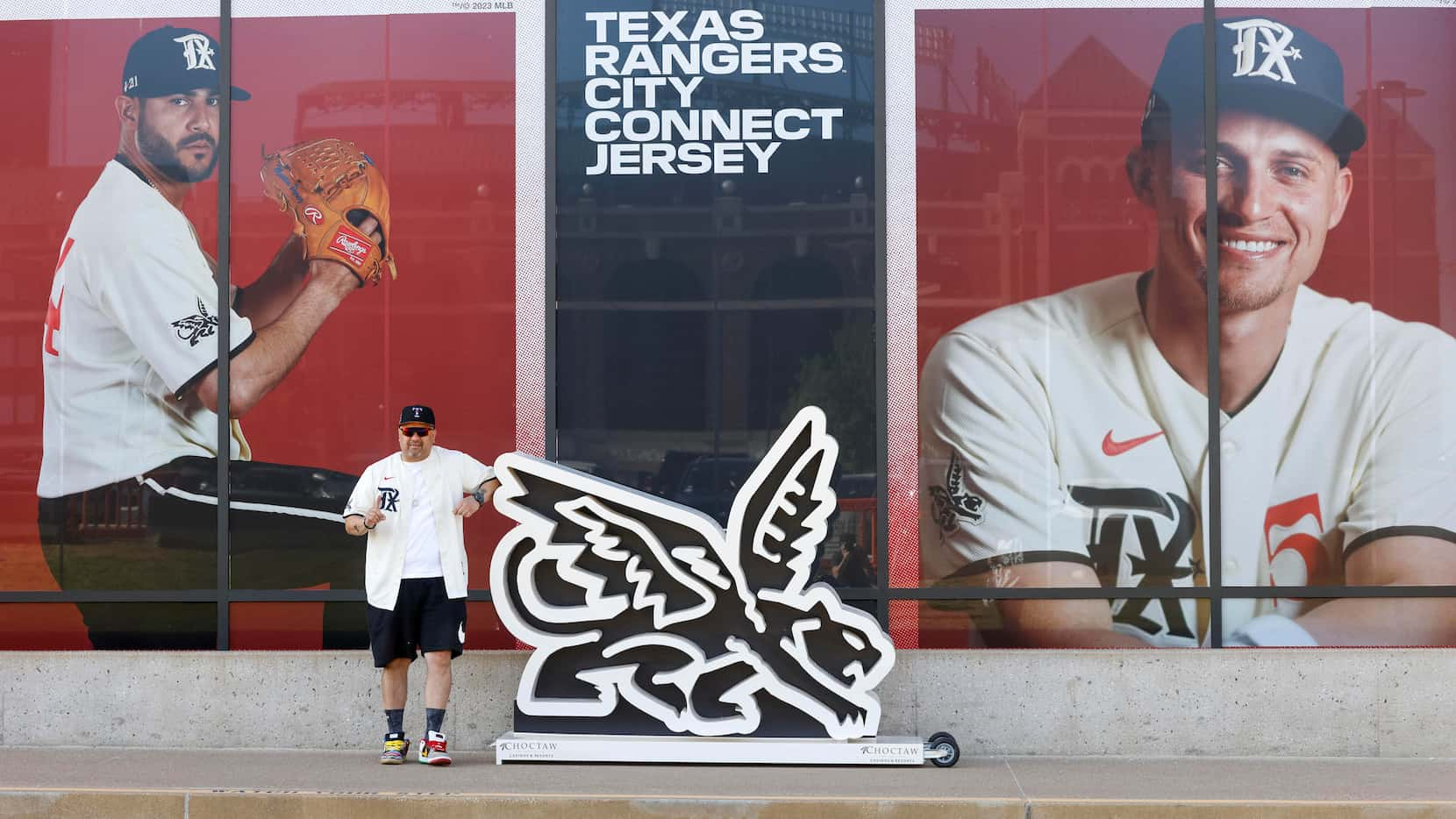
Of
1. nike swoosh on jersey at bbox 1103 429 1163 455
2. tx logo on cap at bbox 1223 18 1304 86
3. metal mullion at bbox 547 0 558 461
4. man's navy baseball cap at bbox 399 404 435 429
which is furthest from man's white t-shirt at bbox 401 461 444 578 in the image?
tx logo on cap at bbox 1223 18 1304 86

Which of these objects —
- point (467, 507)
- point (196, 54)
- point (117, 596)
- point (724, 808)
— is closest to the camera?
point (724, 808)

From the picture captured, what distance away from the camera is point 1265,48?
25.6 feet

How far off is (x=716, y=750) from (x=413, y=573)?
175 centimetres

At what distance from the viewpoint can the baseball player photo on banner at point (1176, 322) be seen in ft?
25.2

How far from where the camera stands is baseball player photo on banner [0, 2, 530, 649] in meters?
7.93

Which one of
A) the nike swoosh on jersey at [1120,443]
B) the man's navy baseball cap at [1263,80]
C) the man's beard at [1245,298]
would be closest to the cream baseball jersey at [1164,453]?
the nike swoosh on jersey at [1120,443]

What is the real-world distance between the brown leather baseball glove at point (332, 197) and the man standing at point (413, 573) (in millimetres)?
1376

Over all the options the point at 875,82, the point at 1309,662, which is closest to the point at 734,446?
the point at 875,82

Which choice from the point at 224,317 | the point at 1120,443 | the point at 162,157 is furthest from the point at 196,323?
the point at 1120,443

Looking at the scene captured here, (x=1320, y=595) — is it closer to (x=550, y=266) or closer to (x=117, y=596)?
(x=550, y=266)

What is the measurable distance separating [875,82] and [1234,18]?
2.02 meters

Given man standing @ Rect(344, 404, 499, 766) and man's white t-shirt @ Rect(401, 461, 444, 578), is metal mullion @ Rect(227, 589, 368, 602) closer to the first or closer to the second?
man standing @ Rect(344, 404, 499, 766)

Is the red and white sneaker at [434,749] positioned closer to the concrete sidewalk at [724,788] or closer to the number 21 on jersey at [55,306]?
the concrete sidewalk at [724,788]

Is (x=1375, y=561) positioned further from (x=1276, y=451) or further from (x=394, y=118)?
(x=394, y=118)
